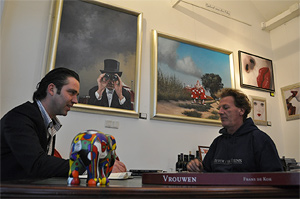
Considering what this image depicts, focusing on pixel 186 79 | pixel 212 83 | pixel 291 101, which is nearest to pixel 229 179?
pixel 186 79

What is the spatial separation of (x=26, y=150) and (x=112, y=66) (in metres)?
Answer: 2.46

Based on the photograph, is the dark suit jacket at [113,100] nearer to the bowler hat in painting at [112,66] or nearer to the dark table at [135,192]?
the bowler hat in painting at [112,66]

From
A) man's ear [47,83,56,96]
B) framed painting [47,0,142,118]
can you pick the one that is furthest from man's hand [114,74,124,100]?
man's ear [47,83,56,96]

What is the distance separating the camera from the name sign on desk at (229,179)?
64 cm

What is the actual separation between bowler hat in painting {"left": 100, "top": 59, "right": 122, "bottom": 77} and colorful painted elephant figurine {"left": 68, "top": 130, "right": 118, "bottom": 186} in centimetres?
274

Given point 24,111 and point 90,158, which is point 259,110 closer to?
point 24,111

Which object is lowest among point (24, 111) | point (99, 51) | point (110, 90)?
point (24, 111)

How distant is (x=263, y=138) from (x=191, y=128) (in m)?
1.98

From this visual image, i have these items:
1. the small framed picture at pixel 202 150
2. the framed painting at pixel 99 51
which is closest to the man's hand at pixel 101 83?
the framed painting at pixel 99 51

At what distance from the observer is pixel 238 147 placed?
1999 mm

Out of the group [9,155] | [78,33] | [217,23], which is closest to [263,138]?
[9,155]

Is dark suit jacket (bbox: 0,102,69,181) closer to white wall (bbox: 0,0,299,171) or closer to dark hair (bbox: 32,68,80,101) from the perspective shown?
dark hair (bbox: 32,68,80,101)

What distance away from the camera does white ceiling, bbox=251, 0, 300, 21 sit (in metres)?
4.90

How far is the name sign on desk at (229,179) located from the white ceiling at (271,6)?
5.37 metres
